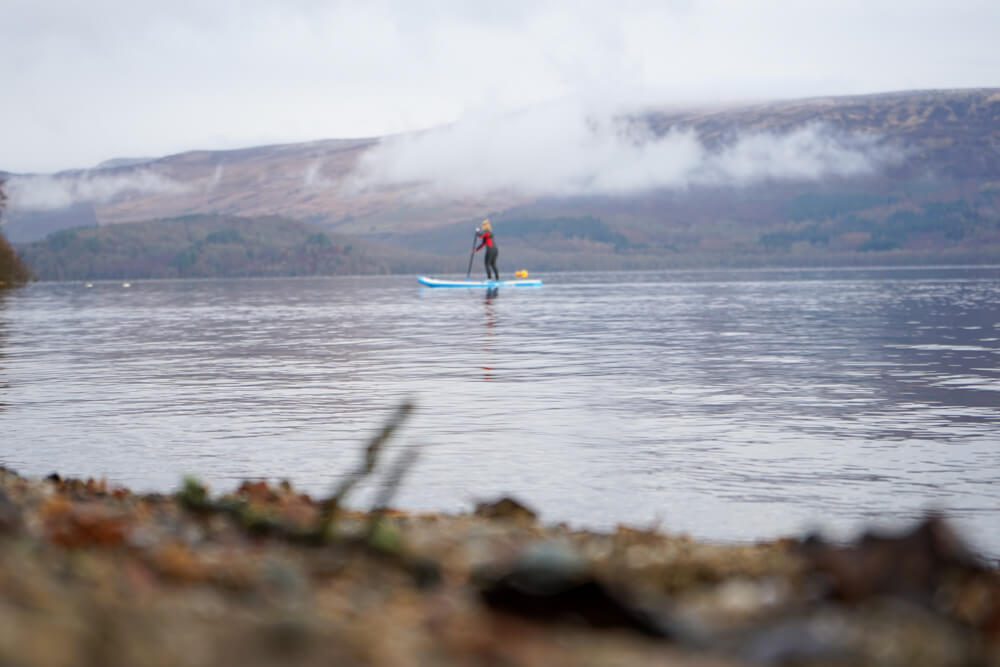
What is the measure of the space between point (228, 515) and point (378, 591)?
290 centimetres

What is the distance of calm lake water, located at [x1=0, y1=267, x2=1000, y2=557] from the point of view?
497 inches

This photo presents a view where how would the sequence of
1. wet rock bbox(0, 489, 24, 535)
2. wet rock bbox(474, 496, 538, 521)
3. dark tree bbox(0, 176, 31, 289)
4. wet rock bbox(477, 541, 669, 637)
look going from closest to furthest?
wet rock bbox(477, 541, 669, 637) < wet rock bbox(0, 489, 24, 535) < wet rock bbox(474, 496, 538, 521) < dark tree bbox(0, 176, 31, 289)

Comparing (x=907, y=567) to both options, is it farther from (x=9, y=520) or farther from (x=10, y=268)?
(x=10, y=268)

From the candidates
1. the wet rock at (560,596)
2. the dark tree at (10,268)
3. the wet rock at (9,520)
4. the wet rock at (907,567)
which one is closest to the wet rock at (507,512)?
the wet rock at (560,596)

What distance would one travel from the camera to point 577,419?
59.7 feet

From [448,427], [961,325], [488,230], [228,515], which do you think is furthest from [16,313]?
[228,515]

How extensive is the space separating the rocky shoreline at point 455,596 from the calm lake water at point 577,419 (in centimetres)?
316

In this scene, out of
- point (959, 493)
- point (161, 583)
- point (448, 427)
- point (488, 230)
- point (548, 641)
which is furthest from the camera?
point (488, 230)

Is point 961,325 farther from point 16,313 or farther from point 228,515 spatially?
point 16,313

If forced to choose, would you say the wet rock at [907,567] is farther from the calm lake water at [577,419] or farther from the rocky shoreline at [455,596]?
the calm lake water at [577,419]

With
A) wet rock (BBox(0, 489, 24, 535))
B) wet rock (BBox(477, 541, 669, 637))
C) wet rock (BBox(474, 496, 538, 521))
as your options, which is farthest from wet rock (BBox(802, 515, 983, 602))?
wet rock (BBox(0, 489, 24, 535))

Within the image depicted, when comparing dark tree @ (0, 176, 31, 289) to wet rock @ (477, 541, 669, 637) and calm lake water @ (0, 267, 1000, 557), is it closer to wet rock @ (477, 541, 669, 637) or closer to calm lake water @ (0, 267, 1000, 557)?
calm lake water @ (0, 267, 1000, 557)

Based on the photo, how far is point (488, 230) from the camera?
77.2 m

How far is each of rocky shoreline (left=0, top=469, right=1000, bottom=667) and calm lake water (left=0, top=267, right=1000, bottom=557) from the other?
3.16 meters
